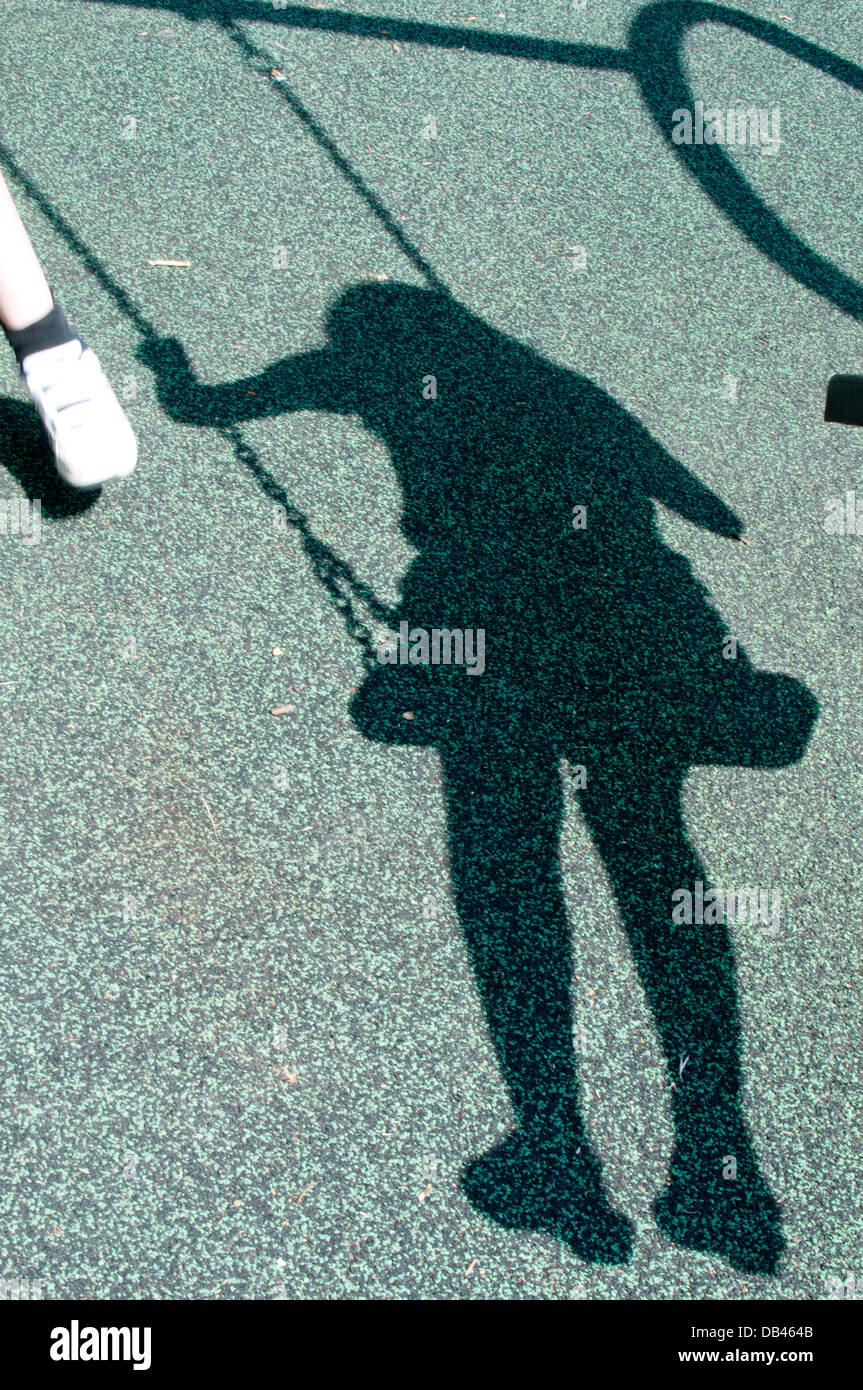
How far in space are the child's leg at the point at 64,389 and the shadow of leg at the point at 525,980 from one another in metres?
0.97

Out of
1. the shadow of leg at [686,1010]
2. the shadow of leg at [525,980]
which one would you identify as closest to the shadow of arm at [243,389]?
the shadow of leg at [525,980]

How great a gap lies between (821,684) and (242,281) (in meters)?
1.94

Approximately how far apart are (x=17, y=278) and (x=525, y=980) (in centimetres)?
170

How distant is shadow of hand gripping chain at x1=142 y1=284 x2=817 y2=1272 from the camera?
1869mm

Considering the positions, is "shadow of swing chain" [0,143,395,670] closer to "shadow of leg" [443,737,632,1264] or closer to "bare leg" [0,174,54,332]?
"shadow of leg" [443,737,632,1264]

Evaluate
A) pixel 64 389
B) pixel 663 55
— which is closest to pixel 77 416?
pixel 64 389

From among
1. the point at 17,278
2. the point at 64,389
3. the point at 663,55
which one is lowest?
the point at 64,389

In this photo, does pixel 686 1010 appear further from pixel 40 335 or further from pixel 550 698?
pixel 40 335

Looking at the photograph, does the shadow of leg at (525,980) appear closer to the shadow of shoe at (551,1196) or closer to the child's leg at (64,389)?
the shadow of shoe at (551,1196)

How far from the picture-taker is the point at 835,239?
3.98 m


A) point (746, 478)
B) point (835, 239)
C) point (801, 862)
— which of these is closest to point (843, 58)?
point (835, 239)

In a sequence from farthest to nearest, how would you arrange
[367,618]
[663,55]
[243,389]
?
[663,55] → [243,389] → [367,618]

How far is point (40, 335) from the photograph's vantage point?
254cm
